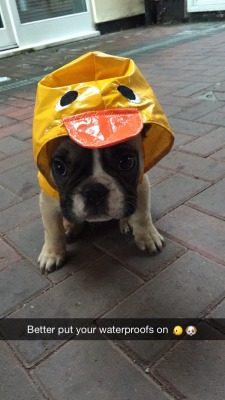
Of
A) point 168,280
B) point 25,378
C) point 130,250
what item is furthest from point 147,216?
point 25,378

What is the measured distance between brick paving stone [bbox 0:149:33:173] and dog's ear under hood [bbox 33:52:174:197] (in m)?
1.32

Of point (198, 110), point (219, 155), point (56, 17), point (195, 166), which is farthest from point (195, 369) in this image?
point (56, 17)

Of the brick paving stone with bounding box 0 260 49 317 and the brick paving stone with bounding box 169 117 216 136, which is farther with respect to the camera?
the brick paving stone with bounding box 169 117 216 136

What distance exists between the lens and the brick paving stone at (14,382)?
1.27 metres

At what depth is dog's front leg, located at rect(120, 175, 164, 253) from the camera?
1859 millimetres

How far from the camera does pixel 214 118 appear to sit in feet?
10.9

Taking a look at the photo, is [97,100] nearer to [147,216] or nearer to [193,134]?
[147,216]

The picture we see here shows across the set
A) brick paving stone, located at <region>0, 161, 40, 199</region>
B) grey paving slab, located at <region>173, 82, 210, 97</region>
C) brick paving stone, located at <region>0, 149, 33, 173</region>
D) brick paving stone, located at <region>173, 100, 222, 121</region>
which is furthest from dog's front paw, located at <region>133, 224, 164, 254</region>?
grey paving slab, located at <region>173, 82, 210, 97</region>

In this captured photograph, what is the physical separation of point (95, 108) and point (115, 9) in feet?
28.4

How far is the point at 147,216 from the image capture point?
191 cm

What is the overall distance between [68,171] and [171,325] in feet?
2.31

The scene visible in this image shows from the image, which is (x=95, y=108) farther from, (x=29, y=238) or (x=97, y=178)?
(x=29, y=238)

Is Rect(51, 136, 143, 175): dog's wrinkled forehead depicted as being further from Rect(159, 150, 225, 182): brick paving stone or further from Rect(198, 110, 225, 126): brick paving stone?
Rect(198, 110, 225, 126): brick paving stone
